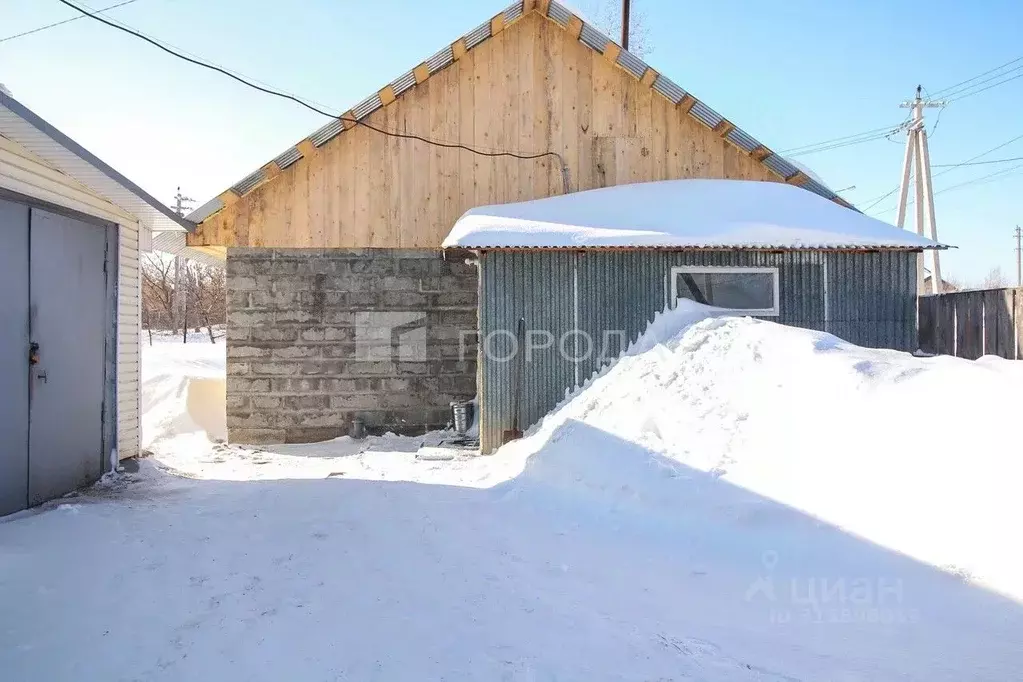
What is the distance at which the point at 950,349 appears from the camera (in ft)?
35.3

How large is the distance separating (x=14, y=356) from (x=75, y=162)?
2.06 metres

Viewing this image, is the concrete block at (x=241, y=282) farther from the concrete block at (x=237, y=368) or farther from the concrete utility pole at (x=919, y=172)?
the concrete utility pole at (x=919, y=172)

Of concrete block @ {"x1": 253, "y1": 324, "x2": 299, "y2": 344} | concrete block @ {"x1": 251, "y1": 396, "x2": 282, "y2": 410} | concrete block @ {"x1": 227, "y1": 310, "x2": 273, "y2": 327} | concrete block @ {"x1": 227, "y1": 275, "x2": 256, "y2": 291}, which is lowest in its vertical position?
concrete block @ {"x1": 251, "y1": 396, "x2": 282, "y2": 410}

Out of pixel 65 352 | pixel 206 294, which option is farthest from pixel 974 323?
pixel 206 294

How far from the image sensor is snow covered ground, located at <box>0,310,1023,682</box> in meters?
3.32

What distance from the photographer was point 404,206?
10672mm

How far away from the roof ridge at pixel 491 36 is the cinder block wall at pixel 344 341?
128 centimetres

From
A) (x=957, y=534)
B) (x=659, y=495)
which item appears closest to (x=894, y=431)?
(x=957, y=534)

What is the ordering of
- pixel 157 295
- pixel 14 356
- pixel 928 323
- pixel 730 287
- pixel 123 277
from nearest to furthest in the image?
1. pixel 14 356
2. pixel 123 277
3. pixel 730 287
4. pixel 928 323
5. pixel 157 295

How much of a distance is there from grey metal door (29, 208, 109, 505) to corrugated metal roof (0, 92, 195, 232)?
0.50m

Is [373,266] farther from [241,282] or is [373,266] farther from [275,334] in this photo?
[241,282]

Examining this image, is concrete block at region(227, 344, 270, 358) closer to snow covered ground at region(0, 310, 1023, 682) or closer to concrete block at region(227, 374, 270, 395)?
concrete block at region(227, 374, 270, 395)

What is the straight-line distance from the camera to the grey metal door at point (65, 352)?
21.0ft

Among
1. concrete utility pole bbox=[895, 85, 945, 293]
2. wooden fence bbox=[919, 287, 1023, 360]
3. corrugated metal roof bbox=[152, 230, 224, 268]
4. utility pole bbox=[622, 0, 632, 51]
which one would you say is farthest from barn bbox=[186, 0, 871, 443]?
concrete utility pole bbox=[895, 85, 945, 293]
